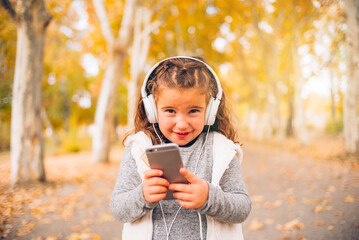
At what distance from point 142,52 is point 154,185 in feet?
41.4

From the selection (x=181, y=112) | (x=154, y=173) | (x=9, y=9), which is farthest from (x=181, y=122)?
(x=9, y=9)

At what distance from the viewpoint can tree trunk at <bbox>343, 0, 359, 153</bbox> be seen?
7016 millimetres

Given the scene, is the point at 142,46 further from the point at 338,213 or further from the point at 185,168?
the point at 185,168

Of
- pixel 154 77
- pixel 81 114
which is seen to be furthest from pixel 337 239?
pixel 81 114

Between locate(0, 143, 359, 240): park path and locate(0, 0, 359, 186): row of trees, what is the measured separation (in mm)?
1110

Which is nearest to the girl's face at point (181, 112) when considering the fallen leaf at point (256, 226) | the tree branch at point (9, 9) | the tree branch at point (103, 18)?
the fallen leaf at point (256, 226)

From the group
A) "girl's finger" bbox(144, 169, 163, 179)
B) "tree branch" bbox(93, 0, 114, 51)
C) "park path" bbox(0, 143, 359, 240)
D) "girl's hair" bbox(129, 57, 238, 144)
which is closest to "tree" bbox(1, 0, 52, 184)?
"park path" bbox(0, 143, 359, 240)

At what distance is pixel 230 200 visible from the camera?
51.8 inches

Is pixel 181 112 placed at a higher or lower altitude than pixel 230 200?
higher

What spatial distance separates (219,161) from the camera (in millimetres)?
1436

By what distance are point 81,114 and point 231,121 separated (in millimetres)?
30579

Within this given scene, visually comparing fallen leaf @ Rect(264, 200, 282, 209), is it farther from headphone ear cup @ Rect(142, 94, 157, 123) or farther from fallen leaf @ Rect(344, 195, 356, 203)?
headphone ear cup @ Rect(142, 94, 157, 123)

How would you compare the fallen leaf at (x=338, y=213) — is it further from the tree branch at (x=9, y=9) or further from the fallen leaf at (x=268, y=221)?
the tree branch at (x=9, y=9)

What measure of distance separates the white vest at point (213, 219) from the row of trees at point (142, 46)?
0.73m
